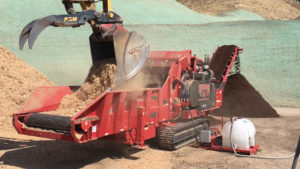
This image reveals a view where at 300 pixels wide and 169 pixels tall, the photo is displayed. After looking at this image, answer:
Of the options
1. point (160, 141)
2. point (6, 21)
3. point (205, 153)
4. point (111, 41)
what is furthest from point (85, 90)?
point (6, 21)

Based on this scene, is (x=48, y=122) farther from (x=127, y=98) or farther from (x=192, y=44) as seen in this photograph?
(x=192, y=44)

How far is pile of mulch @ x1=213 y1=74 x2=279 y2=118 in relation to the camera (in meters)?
12.5

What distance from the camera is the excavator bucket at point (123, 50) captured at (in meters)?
6.67

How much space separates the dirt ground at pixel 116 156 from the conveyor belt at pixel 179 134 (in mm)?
160

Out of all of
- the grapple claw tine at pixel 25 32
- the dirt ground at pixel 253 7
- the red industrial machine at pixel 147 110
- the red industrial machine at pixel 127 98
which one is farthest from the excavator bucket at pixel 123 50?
the dirt ground at pixel 253 7

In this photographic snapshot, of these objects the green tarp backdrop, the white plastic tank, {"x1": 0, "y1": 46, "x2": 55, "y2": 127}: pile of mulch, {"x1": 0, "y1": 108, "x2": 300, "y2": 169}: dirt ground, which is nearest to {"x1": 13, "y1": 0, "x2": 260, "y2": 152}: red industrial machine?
{"x1": 0, "y1": 108, "x2": 300, "y2": 169}: dirt ground

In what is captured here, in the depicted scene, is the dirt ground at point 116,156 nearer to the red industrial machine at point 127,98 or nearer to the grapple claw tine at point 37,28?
the red industrial machine at point 127,98

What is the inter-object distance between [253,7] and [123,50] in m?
33.5

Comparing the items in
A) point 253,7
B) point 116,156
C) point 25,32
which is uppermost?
point 253,7

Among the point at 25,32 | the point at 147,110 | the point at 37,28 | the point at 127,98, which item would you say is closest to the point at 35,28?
the point at 37,28

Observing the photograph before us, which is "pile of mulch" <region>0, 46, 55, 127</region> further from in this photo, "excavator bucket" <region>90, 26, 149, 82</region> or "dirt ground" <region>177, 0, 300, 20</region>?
"dirt ground" <region>177, 0, 300, 20</region>

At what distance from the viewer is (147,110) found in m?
6.82

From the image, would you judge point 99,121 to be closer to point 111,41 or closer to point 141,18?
point 111,41

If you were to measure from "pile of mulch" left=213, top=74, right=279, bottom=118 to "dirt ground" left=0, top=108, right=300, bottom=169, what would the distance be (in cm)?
347
